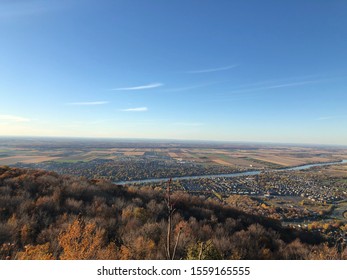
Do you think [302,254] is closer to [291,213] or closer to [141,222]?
[141,222]

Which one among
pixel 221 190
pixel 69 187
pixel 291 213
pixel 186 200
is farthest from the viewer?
pixel 221 190

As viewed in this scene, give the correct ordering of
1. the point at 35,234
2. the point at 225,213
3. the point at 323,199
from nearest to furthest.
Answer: the point at 35,234 → the point at 225,213 → the point at 323,199

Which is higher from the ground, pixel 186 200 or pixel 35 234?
pixel 35 234

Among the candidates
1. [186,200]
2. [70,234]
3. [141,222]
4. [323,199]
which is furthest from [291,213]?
[70,234]

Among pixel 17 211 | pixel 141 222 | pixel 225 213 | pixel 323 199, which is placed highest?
pixel 17 211

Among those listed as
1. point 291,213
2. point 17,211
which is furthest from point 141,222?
point 291,213

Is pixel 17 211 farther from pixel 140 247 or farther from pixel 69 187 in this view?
pixel 140 247

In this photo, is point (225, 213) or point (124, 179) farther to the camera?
point (124, 179)
